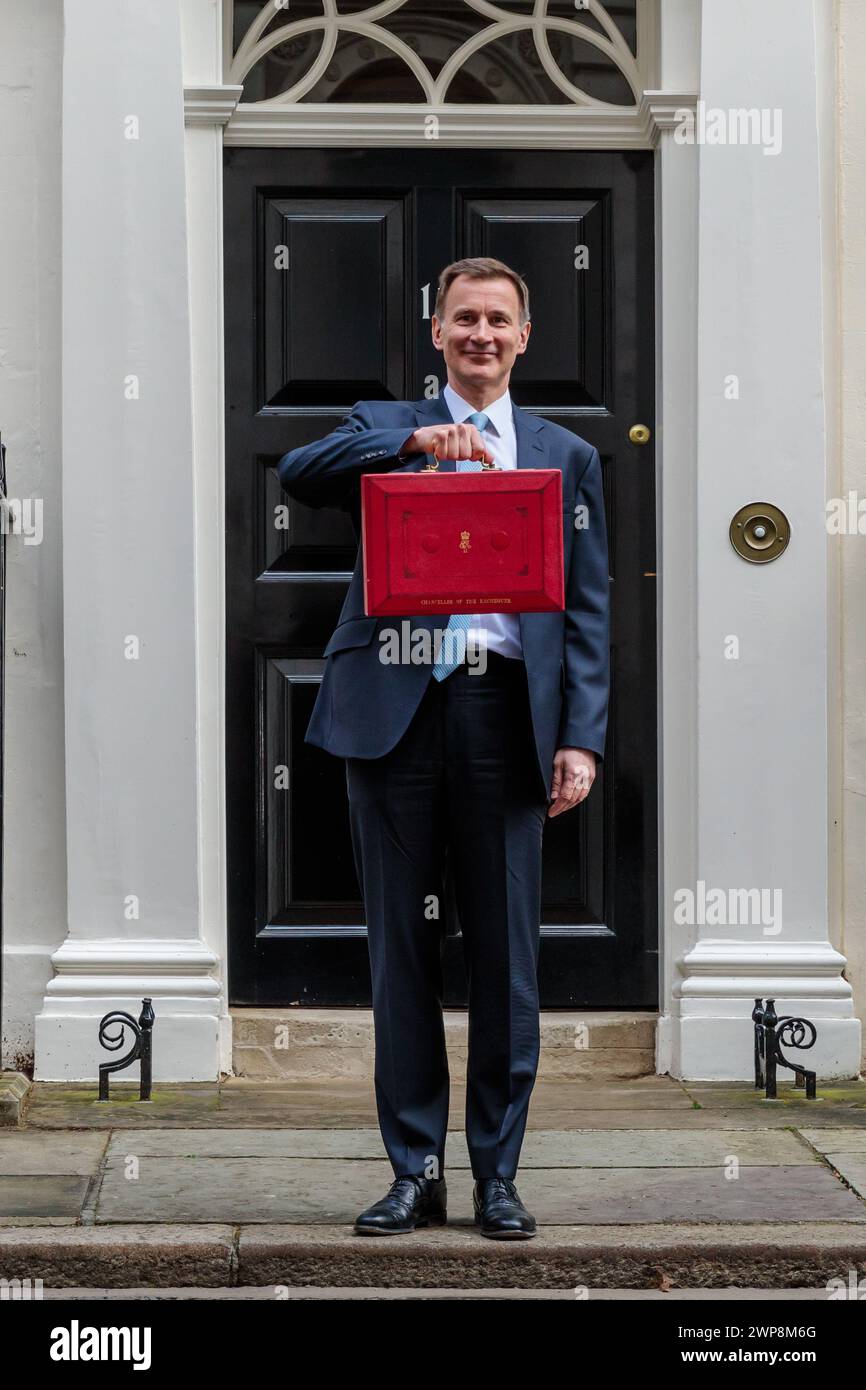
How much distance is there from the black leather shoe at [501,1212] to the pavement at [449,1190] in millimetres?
27

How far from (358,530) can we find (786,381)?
7.39 feet

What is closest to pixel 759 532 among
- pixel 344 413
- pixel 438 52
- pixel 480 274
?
pixel 344 413

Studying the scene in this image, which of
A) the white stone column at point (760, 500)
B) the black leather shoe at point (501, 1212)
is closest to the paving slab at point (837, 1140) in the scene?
the white stone column at point (760, 500)

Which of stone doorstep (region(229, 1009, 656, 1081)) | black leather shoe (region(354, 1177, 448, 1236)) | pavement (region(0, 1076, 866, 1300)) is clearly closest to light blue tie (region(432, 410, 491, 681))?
black leather shoe (region(354, 1177, 448, 1236))

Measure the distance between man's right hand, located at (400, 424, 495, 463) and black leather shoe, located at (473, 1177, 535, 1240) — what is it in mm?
1628

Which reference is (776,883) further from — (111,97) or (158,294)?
(111,97)

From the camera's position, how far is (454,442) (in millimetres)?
4059

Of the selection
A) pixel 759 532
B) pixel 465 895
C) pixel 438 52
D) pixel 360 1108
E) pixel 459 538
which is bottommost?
pixel 360 1108

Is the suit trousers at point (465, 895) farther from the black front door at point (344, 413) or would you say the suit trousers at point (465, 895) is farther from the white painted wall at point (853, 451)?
the white painted wall at point (853, 451)

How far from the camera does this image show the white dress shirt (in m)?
4.36

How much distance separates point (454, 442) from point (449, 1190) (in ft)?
6.46

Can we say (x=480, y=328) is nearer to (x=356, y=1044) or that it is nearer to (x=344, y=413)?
(x=344, y=413)

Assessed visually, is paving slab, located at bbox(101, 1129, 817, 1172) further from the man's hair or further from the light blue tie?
the man's hair

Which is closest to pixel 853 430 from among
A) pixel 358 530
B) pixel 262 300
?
pixel 262 300
